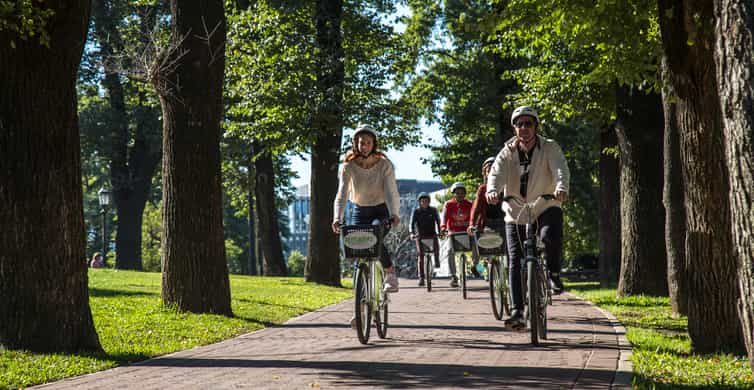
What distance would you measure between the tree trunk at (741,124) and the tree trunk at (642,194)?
1089 centimetres

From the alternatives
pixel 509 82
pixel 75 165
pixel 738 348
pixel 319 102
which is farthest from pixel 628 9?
pixel 509 82

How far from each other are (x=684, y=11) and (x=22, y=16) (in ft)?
17.4

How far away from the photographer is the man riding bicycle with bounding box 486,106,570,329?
28.2 feet

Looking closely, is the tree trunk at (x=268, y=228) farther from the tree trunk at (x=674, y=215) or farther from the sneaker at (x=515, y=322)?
the sneaker at (x=515, y=322)

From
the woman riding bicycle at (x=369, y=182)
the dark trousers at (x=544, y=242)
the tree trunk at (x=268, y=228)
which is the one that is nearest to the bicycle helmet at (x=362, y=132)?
the woman riding bicycle at (x=369, y=182)

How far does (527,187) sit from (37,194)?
14.6 ft

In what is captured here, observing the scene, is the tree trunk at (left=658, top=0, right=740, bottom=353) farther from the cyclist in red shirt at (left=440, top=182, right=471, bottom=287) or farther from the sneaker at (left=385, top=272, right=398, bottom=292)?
the cyclist in red shirt at (left=440, top=182, right=471, bottom=287)

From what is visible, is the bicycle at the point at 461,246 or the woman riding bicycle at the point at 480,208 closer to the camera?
the woman riding bicycle at the point at 480,208

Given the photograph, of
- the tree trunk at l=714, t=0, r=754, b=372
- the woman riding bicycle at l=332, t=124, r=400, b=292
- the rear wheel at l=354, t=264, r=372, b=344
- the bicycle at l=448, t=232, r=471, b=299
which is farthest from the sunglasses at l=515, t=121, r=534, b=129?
the bicycle at l=448, t=232, r=471, b=299

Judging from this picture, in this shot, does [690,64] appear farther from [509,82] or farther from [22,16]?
[509,82]

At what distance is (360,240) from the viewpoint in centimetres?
905

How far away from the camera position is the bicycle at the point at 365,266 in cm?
877

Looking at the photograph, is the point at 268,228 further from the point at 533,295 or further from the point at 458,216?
the point at 533,295

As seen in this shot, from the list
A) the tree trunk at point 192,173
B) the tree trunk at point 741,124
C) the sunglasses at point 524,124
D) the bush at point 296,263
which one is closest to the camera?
the tree trunk at point 741,124
